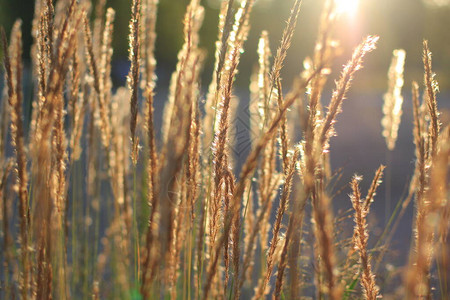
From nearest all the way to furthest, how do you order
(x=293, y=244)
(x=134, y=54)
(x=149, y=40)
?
(x=293, y=244) → (x=134, y=54) → (x=149, y=40)

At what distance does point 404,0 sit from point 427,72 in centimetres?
2049

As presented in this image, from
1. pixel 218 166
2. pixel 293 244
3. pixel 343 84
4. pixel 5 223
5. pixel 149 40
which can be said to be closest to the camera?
pixel 293 244

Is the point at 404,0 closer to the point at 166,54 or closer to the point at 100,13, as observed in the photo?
the point at 166,54

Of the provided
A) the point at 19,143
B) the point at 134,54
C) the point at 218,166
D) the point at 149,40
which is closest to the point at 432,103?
the point at 218,166

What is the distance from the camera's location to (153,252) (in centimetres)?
95

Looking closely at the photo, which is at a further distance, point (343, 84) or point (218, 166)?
point (218, 166)

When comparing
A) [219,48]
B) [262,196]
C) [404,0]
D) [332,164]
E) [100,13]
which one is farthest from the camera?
[404,0]

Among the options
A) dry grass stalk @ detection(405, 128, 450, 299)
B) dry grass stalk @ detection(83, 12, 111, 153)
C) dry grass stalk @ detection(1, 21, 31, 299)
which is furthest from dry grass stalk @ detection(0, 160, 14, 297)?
dry grass stalk @ detection(405, 128, 450, 299)

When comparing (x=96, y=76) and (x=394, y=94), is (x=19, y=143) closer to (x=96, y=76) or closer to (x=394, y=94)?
(x=96, y=76)

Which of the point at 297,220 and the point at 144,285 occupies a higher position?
the point at 297,220

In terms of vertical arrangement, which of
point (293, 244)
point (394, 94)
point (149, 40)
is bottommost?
point (293, 244)

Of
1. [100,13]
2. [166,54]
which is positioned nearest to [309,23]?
[166,54]

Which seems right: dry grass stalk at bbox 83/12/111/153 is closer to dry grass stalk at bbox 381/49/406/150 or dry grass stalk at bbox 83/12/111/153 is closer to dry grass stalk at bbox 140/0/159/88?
dry grass stalk at bbox 140/0/159/88

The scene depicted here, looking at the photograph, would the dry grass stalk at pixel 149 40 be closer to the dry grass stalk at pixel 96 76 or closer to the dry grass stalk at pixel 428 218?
the dry grass stalk at pixel 96 76
